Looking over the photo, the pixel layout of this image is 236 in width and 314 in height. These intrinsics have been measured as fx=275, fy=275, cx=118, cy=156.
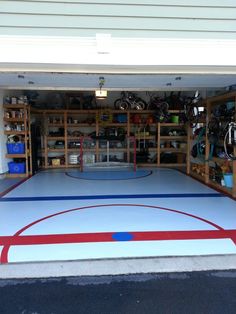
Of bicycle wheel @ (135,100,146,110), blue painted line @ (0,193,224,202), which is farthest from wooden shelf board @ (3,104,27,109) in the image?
bicycle wheel @ (135,100,146,110)

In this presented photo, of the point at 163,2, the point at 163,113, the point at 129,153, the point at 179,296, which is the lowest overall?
the point at 179,296

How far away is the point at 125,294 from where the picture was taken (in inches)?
85.8

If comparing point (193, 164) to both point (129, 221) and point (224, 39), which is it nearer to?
point (129, 221)

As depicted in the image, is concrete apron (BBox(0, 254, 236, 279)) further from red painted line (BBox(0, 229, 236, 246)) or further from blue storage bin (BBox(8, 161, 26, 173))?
blue storage bin (BBox(8, 161, 26, 173))

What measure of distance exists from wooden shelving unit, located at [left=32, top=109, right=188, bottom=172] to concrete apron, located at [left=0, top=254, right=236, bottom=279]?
6828mm

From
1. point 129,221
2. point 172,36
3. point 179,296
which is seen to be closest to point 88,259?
point 179,296

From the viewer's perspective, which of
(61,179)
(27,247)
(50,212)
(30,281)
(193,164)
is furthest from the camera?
(193,164)

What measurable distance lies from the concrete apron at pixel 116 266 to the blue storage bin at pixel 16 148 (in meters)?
5.38

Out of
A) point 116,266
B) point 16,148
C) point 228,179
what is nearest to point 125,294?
point 116,266

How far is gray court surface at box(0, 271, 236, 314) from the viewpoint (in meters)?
2.01

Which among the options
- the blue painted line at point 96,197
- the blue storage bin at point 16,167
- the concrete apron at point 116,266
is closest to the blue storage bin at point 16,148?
the blue storage bin at point 16,167

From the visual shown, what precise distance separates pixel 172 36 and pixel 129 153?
22.7 ft

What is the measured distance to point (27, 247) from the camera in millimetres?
3008

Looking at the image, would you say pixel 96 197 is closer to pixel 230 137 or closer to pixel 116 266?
pixel 116 266
